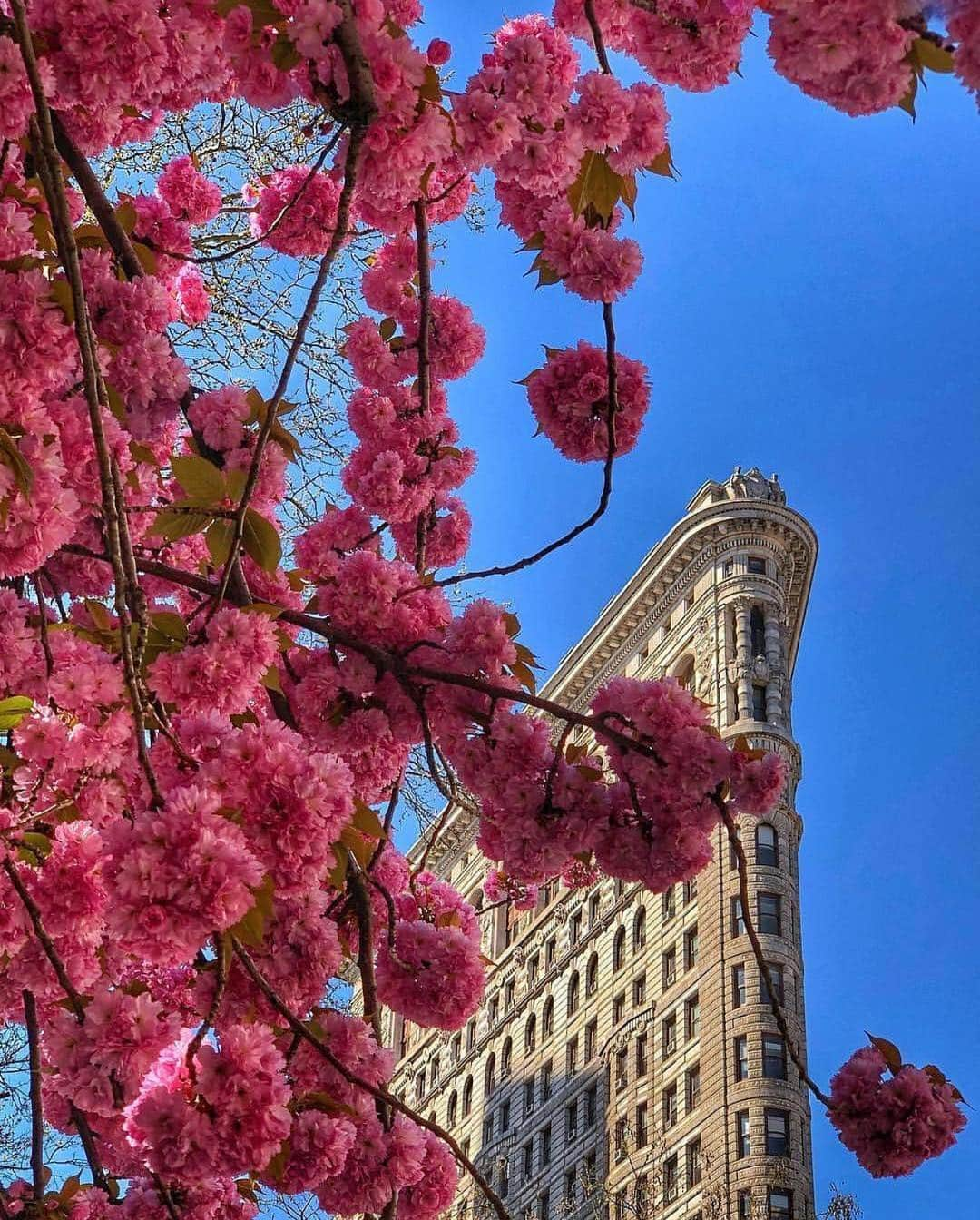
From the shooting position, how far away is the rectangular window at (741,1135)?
35875 millimetres

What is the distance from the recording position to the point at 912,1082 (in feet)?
12.0

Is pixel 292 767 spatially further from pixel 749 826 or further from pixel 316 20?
pixel 749 826

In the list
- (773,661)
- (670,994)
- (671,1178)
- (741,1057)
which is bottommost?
(671,1178)

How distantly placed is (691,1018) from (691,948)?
91.7 inches

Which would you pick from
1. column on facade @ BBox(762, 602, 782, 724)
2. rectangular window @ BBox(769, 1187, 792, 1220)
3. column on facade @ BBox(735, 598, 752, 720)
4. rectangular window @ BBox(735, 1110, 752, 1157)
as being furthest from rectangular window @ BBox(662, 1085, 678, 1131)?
column on facade @ BBox(762, 602, 782, 724)

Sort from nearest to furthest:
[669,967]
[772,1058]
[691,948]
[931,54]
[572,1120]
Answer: [931,54], [772,1058], [691,948], [669,967], [572,1120]

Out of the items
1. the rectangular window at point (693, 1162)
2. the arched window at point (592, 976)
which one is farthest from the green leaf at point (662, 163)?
the arched window at point (592, 976)

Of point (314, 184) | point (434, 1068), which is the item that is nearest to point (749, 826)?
point (434, 1068)

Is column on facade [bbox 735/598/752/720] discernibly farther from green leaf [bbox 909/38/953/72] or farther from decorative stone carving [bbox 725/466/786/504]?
green leaf [bbox 909/38/953/72]

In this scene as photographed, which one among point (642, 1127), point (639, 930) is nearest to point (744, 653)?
point (639, 930)

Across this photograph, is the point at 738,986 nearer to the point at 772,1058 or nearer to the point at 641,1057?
the point at 772,1058

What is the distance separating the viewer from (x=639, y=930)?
4588 centimetres

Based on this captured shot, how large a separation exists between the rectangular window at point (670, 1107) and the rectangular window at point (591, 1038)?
15.7ft

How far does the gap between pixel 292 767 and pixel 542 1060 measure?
156 feet
